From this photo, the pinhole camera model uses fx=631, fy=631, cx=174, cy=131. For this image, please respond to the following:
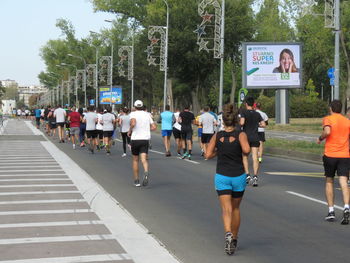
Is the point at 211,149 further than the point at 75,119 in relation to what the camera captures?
No

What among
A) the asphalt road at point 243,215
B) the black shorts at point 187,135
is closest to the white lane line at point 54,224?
the asphalt road at point 243,215

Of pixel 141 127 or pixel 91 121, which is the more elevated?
pixel 141 127

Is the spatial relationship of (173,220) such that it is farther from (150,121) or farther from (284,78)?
A: (284,78)

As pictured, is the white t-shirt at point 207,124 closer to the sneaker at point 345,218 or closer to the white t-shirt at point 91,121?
the white t-shirt at point 91,121

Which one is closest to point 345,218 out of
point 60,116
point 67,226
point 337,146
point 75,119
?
point 337,146

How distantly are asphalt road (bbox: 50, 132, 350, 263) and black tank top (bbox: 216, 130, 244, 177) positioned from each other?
0.87m

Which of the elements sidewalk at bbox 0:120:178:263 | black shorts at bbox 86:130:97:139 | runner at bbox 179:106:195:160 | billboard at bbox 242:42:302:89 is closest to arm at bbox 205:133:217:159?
sidewalk at bbox 0:120:178:263

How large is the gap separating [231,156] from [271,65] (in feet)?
122

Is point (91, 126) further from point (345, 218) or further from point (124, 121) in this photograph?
point (345, 218)

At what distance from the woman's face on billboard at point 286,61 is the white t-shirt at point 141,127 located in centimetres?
3208

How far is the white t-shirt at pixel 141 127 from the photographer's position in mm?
12886

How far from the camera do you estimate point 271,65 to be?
43.2m

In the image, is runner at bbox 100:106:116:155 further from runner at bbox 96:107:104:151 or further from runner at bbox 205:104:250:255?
runner at bbox 205:104:250:255

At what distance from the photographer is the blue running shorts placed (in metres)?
6.72
